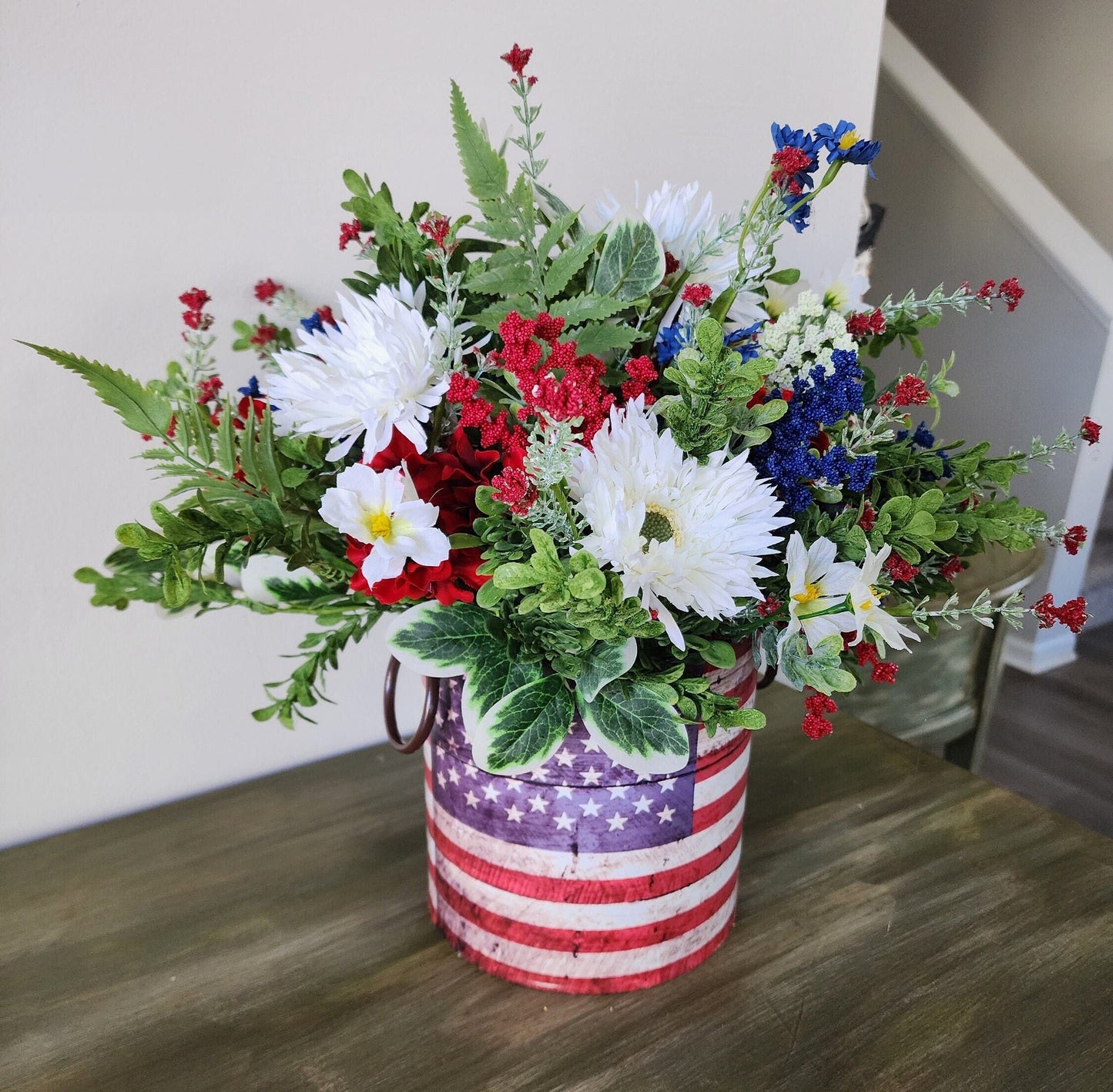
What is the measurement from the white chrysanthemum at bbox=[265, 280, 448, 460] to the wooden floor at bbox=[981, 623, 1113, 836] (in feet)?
6.46

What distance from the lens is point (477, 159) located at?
1.58 ft

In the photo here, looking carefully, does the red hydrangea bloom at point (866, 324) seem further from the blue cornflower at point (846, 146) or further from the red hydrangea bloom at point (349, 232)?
the red hydrangea bloom at point (349, 232)

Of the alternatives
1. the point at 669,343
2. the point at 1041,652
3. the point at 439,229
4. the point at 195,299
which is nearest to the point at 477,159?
the point at 439,229

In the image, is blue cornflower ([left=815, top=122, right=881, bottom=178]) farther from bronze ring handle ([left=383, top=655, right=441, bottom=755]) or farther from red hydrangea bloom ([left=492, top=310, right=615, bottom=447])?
bronze ring handle ([left=383, top=655, right=441, bottom=755])

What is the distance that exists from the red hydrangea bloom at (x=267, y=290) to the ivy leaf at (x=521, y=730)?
404mm

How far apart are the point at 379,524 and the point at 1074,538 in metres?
0.41

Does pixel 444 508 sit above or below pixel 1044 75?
below

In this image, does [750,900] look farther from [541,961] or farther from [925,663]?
[925,663]

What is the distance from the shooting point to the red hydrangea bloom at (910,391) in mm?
481

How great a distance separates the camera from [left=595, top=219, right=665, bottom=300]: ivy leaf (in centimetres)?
50

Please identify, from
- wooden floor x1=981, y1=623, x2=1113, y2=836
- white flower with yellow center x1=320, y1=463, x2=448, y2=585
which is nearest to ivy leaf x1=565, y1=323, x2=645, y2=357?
white flower with yellow center x1=320, y1=463, x2=448, y2=585

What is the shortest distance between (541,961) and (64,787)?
18.7 inches

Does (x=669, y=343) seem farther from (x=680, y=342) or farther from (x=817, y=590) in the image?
(x=817, y=590)

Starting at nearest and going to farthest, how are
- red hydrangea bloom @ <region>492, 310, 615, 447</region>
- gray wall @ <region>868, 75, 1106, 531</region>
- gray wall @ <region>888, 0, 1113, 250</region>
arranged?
red hydrangea bloom @ <region>492, 310, 615, 447</region> → gray wall @ <region>868, 75, 1106, 531</region> → gray wall @ <region>888, 0, 1113, 250</region>
